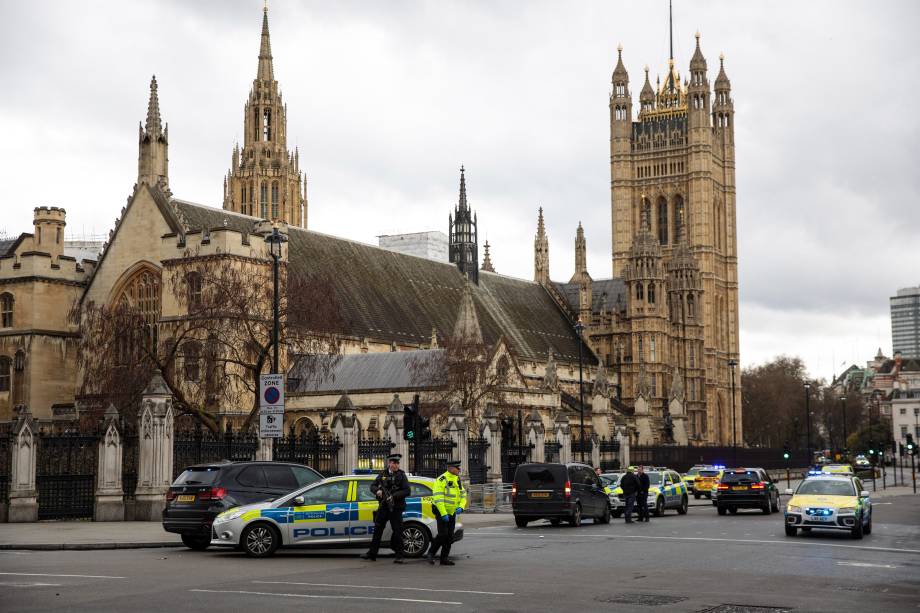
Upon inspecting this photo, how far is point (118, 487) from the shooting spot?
2977 centimetres

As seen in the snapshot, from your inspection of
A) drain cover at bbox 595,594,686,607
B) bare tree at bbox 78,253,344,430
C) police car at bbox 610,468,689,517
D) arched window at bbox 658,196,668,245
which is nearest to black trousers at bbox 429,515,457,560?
drain cover at bbox 595,594,686,607

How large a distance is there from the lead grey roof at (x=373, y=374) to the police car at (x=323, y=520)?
117ft

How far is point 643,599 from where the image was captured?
14.9 meters

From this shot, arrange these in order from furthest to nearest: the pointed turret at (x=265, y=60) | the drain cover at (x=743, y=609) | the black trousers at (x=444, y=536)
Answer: the pointed turret at (x=265, y=60)
the black trousers at (x=444, y=536)
the drain cover at (x=743, y=609)

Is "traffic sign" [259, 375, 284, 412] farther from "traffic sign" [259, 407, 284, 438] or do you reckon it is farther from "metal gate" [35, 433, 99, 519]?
"metal gate" [35, 433, 99, 519]

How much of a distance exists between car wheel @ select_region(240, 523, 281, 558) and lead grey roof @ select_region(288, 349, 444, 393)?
118 ft

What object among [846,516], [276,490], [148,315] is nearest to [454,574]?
[276,490]

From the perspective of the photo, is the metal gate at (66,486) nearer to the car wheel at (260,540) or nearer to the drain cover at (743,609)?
the car wheel at (260,540)

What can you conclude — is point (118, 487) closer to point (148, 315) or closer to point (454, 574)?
point (454, 574)

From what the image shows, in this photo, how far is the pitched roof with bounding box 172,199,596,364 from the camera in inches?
2591

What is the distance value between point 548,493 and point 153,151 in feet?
121

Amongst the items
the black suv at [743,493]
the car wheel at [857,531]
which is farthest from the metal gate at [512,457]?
the car wheel at [857,531]

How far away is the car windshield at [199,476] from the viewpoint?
22.5m

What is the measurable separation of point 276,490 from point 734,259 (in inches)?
4419
